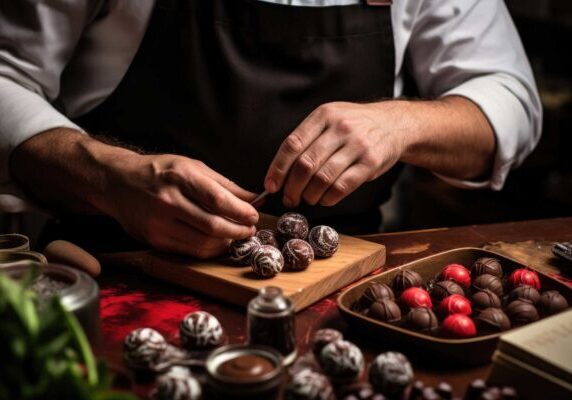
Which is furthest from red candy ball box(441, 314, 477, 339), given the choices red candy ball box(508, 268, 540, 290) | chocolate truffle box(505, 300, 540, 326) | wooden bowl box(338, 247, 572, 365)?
red candy ball box(508, 268, 540, 290)

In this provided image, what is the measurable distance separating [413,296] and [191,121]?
3.09 feet

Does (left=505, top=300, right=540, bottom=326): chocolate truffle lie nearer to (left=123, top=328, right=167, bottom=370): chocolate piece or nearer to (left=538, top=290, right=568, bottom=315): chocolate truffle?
(left=538, top=290, right=568, bottom=315): chocolate truffle

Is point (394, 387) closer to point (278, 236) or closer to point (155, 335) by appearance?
point (155, 335)

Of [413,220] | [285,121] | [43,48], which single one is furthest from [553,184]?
[43,48]

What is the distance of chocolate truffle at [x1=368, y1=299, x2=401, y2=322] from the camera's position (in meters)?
1.45

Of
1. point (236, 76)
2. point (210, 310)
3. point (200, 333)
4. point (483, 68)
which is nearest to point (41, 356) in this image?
point (200, 333)

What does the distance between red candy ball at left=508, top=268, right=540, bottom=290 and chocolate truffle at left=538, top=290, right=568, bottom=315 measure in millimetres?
72

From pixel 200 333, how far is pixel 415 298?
0.45m

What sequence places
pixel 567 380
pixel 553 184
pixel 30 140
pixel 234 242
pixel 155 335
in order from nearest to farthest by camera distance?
pixel 567 380
pixel 155 335
pixel 234 242
pixel 30 140
pixel 553 184

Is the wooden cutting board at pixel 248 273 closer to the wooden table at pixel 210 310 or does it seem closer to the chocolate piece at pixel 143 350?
the wooden table at pixel 210 310

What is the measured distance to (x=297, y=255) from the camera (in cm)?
170

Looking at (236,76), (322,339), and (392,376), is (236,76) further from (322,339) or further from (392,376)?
(392,376)

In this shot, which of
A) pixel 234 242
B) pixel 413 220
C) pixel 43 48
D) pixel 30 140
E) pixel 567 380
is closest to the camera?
pixel 567 380

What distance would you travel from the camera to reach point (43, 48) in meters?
2.06
